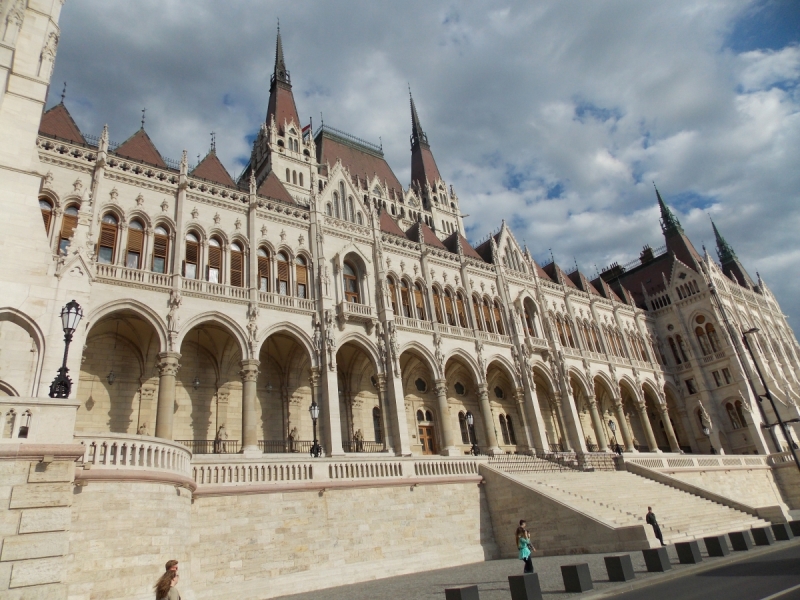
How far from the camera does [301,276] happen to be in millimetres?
26359

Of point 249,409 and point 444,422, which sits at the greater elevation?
point 249,409

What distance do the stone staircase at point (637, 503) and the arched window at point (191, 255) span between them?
616 inches

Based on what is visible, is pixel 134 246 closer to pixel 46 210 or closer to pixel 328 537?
pixel 46 210

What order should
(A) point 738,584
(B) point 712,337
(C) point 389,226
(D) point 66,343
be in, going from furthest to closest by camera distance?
(B) point 712,337
(C) point 389,226
(D) point 66,343
(A) point 738,584

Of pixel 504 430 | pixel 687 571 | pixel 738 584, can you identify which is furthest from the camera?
pixel 504 430

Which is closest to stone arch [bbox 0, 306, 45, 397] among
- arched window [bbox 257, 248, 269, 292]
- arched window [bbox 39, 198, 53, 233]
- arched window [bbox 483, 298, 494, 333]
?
arched window [bbox 39, 198, 53, 233]

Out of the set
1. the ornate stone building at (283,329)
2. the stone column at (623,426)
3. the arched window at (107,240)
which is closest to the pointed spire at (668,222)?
the ornate stone building at (283,329)

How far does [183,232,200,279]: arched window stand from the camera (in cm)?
2325

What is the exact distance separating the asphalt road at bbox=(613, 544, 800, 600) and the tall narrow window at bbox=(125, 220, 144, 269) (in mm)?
20161

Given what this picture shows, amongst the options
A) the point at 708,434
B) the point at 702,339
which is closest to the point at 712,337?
the point at 702,339

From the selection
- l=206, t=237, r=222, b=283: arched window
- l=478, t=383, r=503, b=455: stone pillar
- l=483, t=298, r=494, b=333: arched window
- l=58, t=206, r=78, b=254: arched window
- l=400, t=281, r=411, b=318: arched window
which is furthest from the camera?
l=483, t=298, r=494, b=333: arched window

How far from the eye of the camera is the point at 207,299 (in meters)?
22.1

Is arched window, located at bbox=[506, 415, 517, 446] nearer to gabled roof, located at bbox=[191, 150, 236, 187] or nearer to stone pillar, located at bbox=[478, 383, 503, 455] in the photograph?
stone pillar, located at bbox=[478, 383, 503, 455]

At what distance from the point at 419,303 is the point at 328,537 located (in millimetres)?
16832
